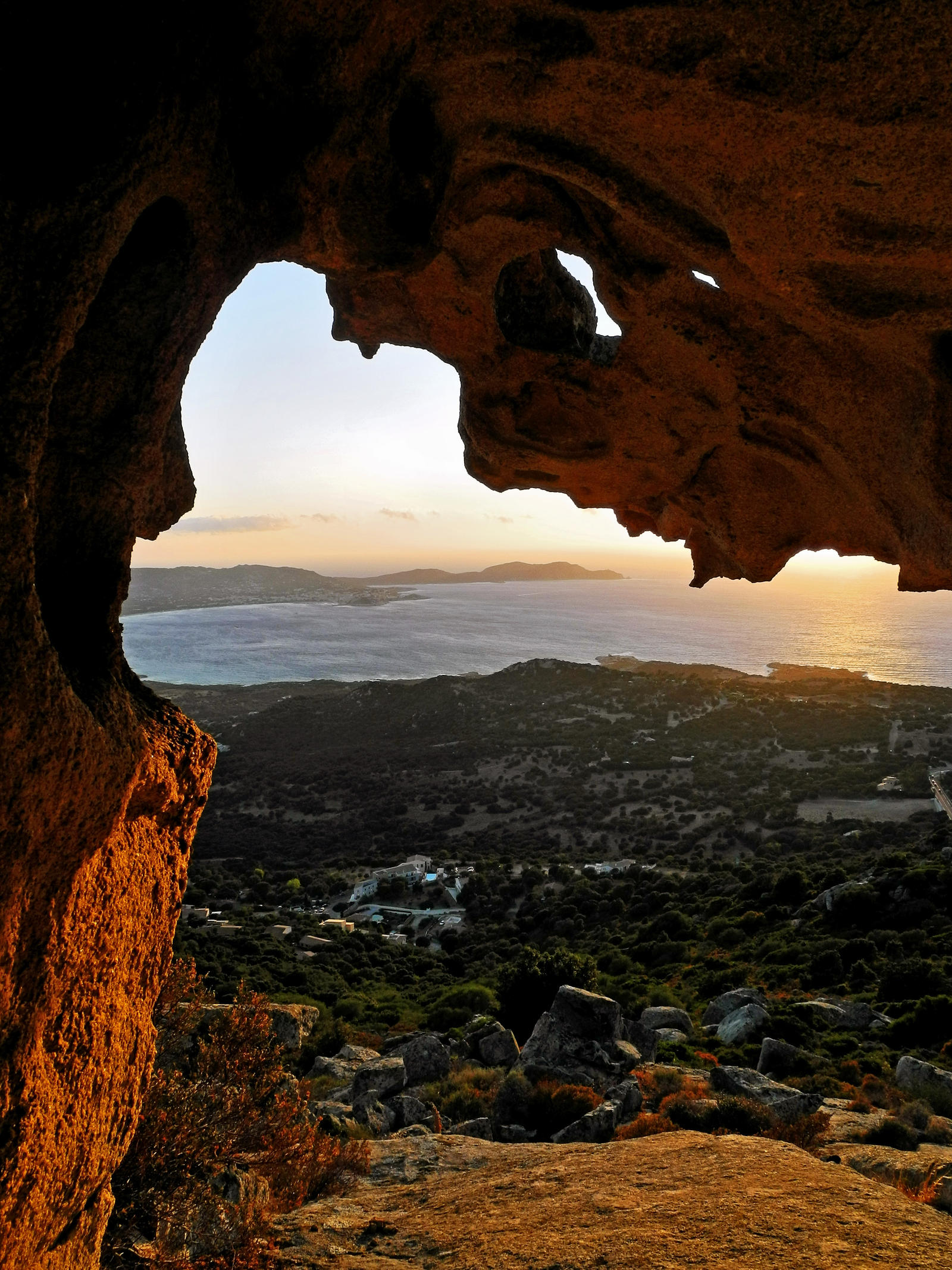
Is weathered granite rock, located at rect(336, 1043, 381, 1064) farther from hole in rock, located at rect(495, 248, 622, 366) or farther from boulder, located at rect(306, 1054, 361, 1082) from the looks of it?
hole in rock, located at rect(495, 248, 622, 366)

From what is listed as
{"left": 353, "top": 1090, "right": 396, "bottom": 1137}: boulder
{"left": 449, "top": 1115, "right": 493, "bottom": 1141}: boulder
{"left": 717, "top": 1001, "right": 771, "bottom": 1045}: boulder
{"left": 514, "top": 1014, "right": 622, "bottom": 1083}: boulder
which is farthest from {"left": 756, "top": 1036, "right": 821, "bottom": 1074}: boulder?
{"left": 353, "top": 1090, "right": 396, "bottom": 1137}: boulder

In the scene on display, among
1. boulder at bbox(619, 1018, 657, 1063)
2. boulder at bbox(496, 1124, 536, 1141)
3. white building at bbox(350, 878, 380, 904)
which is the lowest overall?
white building at bbox(350, 878, 380, 904)

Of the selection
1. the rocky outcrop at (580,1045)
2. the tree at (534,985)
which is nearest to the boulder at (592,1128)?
the rocky outcrop at (580,1045)

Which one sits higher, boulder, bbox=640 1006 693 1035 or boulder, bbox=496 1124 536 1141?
boulder, bbox=496 1124 536 1141

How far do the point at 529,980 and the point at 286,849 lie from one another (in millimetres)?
25254

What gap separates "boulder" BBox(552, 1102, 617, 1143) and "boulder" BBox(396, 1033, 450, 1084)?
3258 millimetres

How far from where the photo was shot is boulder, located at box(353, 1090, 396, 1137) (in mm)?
8570

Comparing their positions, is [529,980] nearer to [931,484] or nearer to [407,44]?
[931,484]

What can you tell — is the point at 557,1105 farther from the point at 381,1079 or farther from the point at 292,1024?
the point at 292,1024

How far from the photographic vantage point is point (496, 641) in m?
122

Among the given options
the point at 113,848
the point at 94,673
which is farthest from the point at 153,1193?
the point at 94,673

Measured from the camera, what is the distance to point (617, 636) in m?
126

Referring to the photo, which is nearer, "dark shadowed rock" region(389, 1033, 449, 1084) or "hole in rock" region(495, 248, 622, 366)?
"hole in rock" region(495, 248, 622, 366)

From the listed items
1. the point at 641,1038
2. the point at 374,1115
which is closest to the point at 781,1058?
the point at 641,1038
